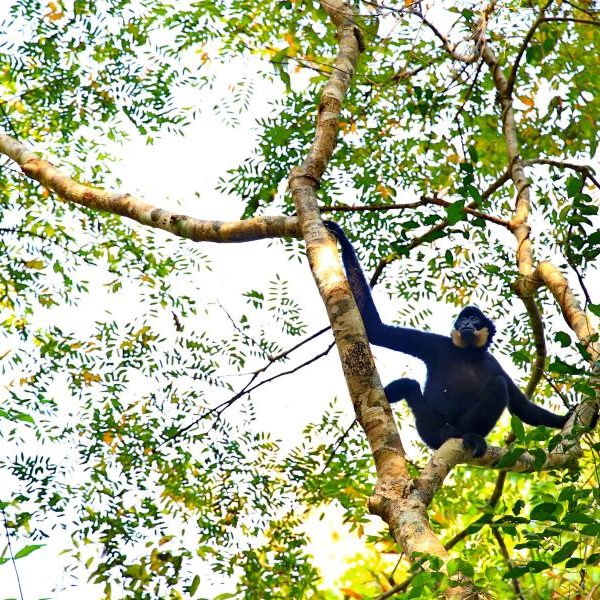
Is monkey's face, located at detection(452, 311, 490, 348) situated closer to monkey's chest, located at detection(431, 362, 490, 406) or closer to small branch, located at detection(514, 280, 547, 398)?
monkey's chest, located at detection(431, 362, 490, 406)

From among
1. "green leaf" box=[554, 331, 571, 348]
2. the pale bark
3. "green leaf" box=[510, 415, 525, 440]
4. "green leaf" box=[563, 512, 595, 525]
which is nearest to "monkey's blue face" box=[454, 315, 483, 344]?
the pale bark

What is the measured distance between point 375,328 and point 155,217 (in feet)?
5.41

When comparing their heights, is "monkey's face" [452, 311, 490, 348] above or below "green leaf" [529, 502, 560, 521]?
above

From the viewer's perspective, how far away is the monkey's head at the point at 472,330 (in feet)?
20.2

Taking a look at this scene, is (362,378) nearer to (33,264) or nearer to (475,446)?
(475,446)

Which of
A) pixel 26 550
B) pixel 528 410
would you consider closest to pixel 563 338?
pixel 26 550

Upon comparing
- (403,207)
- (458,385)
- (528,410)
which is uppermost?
(403,207)

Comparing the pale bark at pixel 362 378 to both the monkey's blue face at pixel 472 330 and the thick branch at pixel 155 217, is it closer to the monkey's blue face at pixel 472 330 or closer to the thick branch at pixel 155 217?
the thick branch at pixel 155 217

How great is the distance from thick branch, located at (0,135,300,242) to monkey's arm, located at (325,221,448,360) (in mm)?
734

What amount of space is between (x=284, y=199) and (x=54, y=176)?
203cm

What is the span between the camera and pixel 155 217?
445cm

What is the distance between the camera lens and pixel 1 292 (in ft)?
23.7

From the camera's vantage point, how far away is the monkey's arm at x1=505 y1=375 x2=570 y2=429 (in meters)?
5.80

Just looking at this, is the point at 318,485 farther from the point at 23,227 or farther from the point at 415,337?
the point at 23,227
